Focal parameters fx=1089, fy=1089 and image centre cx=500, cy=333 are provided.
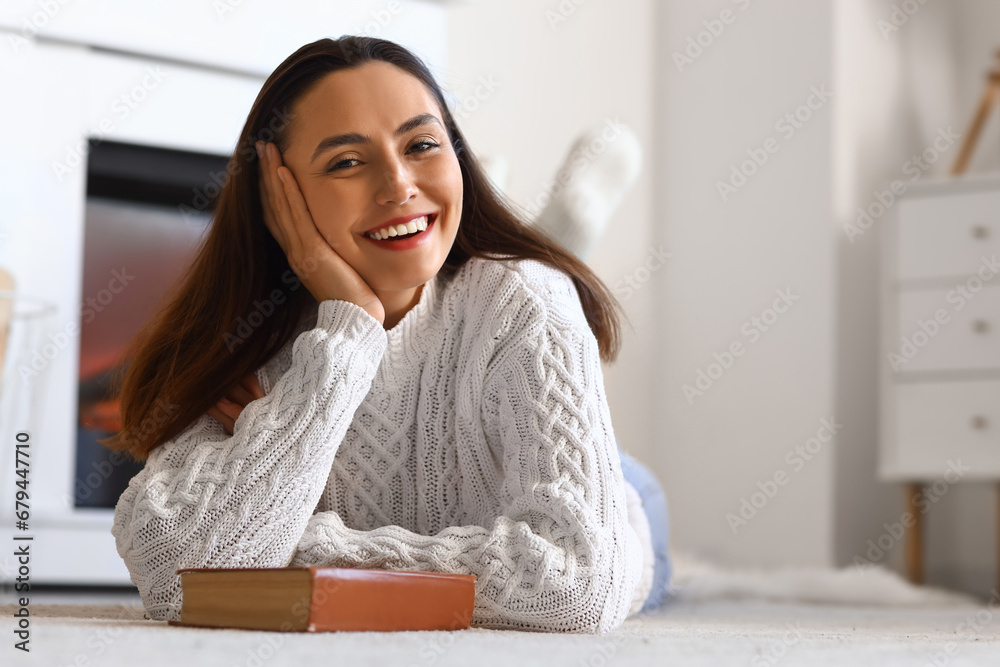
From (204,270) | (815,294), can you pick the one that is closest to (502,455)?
(204,270)

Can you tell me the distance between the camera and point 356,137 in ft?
3.61

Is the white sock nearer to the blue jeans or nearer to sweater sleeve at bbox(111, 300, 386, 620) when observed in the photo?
the blue jeans

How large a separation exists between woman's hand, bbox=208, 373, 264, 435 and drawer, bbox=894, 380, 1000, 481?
2.03 metres

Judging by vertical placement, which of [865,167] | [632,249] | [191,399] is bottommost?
[191,399]

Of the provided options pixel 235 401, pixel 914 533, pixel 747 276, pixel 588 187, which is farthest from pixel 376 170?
pixel 747 276

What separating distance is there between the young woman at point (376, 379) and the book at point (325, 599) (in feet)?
0.25

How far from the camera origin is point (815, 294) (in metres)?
3.10

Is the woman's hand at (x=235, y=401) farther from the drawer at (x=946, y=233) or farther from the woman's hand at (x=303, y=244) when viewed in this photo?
the drawer at (x=946, y=233)

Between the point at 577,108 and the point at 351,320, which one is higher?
the point at 577,108

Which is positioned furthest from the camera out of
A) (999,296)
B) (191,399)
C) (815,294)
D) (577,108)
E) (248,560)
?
(577,108)

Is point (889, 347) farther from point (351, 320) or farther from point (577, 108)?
point (351, 320)

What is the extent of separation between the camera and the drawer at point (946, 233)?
8.81 ft

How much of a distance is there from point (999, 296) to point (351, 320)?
2.07 meters

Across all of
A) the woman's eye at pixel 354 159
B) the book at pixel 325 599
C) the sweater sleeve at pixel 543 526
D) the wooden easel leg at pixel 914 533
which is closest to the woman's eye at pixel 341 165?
the woman's eye at pixel 354 159
